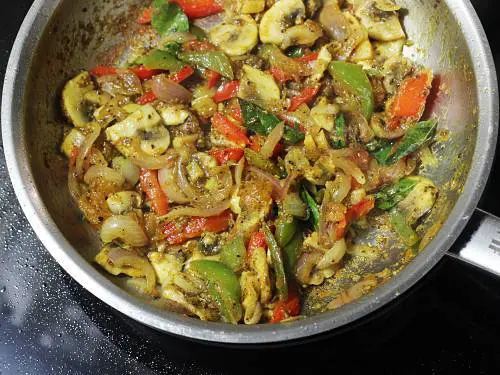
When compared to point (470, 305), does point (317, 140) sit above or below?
above

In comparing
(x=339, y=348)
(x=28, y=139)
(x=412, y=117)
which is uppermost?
(x=412, y=117)

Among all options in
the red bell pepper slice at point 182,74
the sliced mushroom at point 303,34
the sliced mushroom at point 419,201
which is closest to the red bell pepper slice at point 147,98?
the red bell pepper slice at point 182,74

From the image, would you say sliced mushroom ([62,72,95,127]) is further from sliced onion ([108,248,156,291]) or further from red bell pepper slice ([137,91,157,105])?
sliced onion ([108,248,156,291])

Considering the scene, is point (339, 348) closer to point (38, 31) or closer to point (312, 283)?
point (312, 283)

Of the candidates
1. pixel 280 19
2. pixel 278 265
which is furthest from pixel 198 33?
pixel 278 265

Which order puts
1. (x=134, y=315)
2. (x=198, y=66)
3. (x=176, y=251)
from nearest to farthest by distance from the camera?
(x=134, y=315) → (x=176, y=251) → (x=198, y=66)

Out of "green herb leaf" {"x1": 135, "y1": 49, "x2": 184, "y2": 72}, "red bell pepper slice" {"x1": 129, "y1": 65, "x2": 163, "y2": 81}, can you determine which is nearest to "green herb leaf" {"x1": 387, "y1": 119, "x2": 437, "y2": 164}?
"green herb leaf" {"x1": 135, "y1": 49, "x2": 184, "y2": 72}

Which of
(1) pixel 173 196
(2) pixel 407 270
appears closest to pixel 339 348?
(2) pixel 407 270
